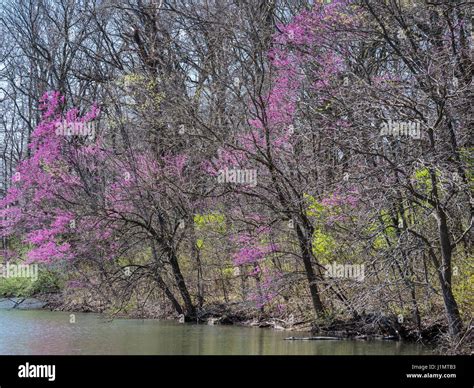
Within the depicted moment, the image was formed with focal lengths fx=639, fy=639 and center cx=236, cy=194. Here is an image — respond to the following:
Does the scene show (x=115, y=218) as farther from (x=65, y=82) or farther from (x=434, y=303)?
(x=65, y=82)

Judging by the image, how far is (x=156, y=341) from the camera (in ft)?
46.8

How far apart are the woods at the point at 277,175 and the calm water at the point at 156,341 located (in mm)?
922

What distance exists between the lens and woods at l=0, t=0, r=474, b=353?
11.9 meters

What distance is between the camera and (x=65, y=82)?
96.7 feet

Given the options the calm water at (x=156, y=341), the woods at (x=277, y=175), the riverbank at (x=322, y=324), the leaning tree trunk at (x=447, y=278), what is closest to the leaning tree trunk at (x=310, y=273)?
the woods at (x=277, y=175)

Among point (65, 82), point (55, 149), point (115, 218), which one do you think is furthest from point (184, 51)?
point (65, 82)

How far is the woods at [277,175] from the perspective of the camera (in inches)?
467

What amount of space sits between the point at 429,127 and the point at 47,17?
23216mm

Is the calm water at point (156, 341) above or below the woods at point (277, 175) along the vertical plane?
below

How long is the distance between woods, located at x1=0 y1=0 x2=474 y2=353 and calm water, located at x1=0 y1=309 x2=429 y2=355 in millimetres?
922

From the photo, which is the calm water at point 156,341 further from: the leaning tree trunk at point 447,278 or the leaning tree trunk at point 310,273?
the leaning tree trunk at point 447,278

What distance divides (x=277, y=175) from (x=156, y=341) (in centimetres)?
488

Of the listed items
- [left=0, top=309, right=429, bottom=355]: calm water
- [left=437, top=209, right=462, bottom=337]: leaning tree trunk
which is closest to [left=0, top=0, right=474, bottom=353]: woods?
[left=437, top=209, right=462, bottom=337]: leaning tree trunk

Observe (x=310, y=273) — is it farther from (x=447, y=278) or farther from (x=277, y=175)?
(x=447, y=278)
